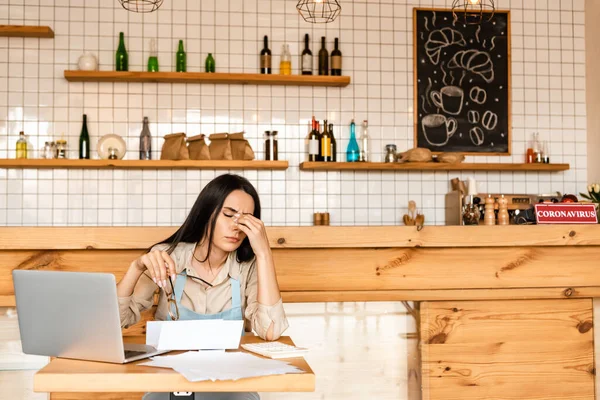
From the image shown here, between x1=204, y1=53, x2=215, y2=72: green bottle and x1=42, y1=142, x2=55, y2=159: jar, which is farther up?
x1=204, y1=53, x2=215, y2=72: green bottle

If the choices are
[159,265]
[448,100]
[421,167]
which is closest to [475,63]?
[448,100]

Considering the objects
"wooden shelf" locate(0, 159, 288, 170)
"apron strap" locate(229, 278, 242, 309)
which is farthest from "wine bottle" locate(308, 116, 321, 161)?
"apron strap" locate(229, 278, 242, 309)

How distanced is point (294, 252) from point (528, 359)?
96 centimetres

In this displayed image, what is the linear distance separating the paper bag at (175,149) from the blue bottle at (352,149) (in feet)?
3.08

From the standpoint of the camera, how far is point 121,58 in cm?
386

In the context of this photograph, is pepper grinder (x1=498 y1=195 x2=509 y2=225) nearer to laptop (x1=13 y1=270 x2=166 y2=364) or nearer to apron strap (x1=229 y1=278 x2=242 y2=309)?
apron strap (x1=229 y1=278 x2=242 y2=309)

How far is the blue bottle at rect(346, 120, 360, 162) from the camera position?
3988mm

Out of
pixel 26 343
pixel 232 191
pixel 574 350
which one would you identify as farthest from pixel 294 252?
pixel 26 343

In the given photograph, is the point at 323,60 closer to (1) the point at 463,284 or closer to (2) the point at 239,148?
(2) the point at 239,148

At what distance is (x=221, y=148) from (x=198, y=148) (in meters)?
0.13

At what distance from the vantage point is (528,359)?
2.54 meters

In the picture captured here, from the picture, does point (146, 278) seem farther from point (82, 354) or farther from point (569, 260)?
point (569, 260)

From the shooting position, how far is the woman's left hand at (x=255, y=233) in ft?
5.91

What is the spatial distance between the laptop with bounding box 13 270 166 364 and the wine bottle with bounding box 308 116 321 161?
2635 mm
